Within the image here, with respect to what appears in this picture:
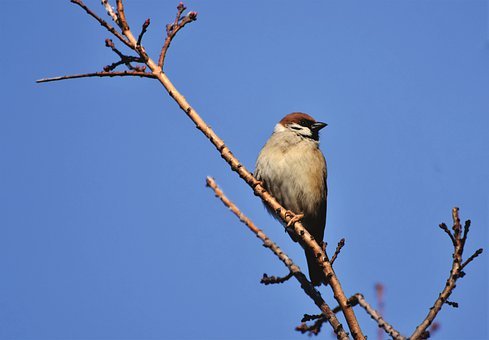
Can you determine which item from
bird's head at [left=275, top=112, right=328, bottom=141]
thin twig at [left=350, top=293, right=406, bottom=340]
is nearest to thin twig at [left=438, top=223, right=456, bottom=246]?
thin twig at [left=350, top=293, right=406, bottom=340]

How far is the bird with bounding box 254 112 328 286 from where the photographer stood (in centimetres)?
539

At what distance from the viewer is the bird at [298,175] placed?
5.39 m

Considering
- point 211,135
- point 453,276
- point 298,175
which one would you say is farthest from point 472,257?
point 298,175

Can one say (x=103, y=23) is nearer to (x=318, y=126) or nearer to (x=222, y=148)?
(x=222, y=148)

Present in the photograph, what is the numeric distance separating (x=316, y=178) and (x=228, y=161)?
8.48ft

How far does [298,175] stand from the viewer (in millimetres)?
5430

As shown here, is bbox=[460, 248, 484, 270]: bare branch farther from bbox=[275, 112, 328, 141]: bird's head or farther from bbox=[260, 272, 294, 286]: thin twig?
bbox=[275, 112, 328, 141]: bird's head

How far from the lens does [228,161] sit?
125 inches

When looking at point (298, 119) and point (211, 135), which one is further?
point (298, 119)

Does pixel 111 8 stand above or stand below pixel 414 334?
above

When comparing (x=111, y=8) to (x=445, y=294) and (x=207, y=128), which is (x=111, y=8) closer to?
(x=207, y=128)

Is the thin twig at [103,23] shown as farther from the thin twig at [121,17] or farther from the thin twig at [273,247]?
the thin twig at [273,247]

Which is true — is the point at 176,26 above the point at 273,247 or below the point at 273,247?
above

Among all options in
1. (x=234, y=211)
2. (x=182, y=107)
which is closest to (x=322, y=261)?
(x=234, y=211)
